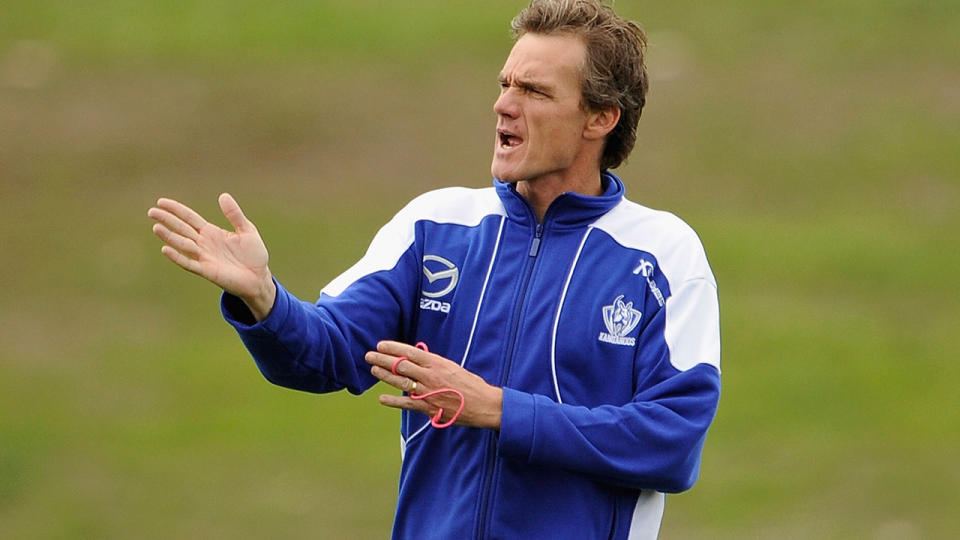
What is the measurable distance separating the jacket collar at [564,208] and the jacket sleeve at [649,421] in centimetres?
33

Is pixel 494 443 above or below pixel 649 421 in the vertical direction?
below

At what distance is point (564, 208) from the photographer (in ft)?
16.1

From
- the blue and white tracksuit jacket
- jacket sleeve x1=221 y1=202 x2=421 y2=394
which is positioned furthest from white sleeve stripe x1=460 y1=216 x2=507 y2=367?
jacket sleeve x1=221 y1=202 x2=421 y2=394

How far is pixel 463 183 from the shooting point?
15078mm

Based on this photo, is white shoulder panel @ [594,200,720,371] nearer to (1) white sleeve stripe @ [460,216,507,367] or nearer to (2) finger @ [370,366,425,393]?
(1) white sleeve stripe @ [460,216,507,367]

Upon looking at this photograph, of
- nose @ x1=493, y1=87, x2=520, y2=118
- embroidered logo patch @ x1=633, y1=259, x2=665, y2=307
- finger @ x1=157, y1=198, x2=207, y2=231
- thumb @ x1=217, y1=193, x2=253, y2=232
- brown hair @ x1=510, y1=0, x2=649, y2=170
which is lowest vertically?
finger @ x1=157, y1=198, x2=207, y2=231

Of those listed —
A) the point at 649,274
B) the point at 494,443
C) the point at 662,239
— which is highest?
the point at 662,239

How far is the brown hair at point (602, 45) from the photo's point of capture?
196 inches

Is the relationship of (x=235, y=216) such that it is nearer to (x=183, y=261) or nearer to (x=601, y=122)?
(x=183, y=261)

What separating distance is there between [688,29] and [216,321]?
5.93 m

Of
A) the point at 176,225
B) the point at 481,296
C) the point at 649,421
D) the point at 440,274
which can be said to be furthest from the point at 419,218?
the point at 649,421

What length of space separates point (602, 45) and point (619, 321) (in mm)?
781

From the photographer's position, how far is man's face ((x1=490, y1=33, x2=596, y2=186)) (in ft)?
16.1

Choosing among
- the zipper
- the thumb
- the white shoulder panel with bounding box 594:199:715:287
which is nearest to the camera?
the thumb
